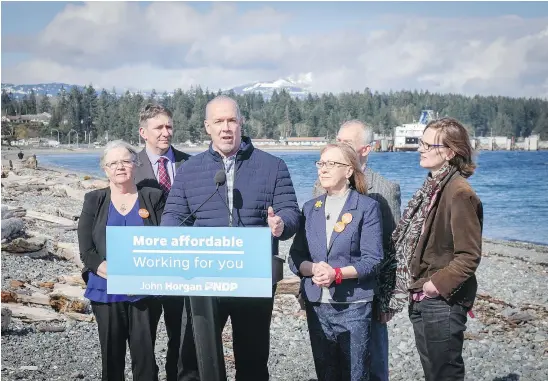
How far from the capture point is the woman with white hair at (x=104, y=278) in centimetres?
412

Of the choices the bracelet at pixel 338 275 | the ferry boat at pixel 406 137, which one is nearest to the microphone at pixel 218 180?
the bracelet at pixel 338 275

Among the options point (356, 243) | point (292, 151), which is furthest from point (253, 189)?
point (292, 151)

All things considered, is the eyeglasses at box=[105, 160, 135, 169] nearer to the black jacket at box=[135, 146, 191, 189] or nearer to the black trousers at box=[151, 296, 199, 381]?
the black jacket at box=[135, 146, 191, 189]

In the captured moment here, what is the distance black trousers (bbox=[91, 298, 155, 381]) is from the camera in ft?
13.5

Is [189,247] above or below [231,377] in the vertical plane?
above

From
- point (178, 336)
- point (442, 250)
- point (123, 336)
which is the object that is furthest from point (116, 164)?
point (442, 250)

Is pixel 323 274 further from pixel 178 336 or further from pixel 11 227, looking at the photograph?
pixel 11 227

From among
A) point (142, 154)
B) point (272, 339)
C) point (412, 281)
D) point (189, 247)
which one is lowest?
point (272, 339)

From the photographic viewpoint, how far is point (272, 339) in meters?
6.72

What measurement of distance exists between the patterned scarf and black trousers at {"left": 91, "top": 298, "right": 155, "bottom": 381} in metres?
1.68

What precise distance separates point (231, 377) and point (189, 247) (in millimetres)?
2567

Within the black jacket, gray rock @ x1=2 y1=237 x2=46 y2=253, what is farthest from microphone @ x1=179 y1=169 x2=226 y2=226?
gray rock @ x1=2 y1=237 x2=46 y2=253

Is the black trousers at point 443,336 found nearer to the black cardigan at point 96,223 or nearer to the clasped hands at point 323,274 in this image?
the clasped hands at point 323,274

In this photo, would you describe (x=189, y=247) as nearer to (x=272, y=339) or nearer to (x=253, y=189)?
(x=253, y=189)
